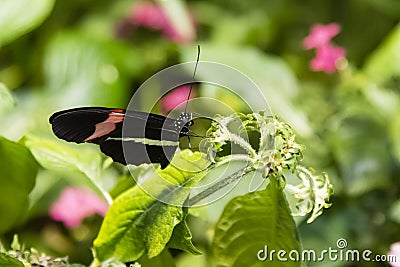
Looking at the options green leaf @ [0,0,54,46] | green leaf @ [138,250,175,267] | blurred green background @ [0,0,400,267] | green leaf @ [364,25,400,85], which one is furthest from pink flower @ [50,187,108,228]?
green leaf @ [138,250,175,267]

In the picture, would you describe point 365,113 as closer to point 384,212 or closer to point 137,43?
point 384,212

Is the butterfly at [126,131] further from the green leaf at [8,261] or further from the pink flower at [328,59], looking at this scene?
the pink flower at [328,59]

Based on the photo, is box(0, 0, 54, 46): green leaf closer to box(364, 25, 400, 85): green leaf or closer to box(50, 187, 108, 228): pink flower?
box(50, 187, 108, 228): pink flower

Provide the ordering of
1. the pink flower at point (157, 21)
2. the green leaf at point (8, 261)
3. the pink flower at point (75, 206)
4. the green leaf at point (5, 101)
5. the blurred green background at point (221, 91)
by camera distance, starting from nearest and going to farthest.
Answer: the green leaf at point (8, 261) < the green leaf at point (5, 101) < the blurred green background at point (221, 91) < the pink flower at point (75, 206) < the pink flower at point (157, 21)

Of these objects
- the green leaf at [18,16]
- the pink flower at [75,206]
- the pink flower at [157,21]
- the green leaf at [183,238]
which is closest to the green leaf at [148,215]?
the green leaf at [183,238]

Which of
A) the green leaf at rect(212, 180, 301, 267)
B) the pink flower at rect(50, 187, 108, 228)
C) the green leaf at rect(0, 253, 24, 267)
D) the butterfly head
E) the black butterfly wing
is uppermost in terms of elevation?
the pink flower at rect(50, 187, 108, 228)

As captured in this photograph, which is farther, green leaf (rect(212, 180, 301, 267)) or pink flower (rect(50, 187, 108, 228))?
pink flower (rect(50, 187, 108, 228))

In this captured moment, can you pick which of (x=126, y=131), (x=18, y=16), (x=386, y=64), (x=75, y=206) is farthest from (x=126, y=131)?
(x=386, y=64)

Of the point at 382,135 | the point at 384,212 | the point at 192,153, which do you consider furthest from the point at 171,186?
the point at 382,135
